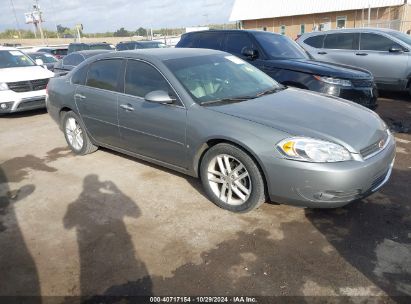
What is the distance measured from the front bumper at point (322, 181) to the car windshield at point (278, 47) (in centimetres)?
410

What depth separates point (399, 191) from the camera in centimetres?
403

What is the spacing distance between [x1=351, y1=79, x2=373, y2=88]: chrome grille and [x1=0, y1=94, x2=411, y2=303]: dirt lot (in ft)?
6.69

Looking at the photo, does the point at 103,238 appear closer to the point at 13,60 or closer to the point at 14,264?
the point at 14,264

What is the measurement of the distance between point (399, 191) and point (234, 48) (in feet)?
14.9

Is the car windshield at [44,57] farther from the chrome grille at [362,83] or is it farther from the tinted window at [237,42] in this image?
the chrome grille at [362,83]

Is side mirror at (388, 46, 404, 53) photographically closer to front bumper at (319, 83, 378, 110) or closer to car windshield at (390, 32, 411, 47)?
car windshield at (390, 32, 411, 47)

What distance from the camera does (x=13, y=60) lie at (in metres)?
9.66

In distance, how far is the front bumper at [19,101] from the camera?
8.35 metres

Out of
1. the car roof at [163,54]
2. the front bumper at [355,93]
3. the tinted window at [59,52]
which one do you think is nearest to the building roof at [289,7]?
the tinted window at [59,52]

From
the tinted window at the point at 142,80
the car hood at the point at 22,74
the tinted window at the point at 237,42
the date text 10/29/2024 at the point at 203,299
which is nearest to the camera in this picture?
the date text 10/29/2024 at the point at 203,299

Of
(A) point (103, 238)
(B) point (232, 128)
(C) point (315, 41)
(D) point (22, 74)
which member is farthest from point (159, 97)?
(C) point (315, 41)

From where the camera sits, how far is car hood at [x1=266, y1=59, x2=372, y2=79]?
627 cm

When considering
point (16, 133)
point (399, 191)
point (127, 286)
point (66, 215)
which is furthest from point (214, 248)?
point (16, 133)

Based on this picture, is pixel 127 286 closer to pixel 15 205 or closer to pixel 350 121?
pixel 15 205
